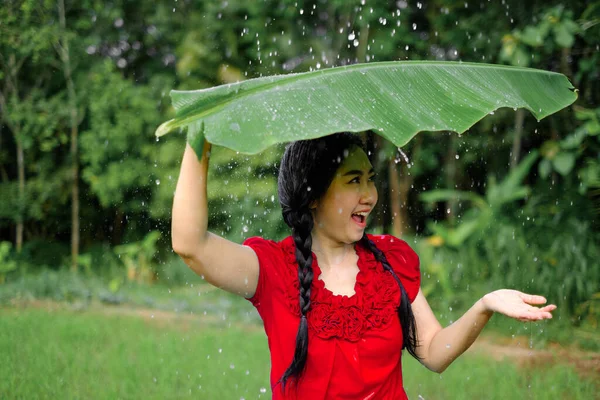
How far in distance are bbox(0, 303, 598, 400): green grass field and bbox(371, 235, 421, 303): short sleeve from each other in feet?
6.87

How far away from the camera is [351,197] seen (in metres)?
1.99

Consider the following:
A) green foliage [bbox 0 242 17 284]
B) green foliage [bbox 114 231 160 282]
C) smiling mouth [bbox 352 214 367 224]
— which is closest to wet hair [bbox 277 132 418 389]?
smiling mouth [bbox 352 214 367 224]

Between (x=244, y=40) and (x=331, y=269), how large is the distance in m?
7.15

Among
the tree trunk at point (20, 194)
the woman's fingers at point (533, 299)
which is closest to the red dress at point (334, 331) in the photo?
the woman's fingers at point (533, 299)

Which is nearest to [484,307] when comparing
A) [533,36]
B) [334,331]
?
[334,331]

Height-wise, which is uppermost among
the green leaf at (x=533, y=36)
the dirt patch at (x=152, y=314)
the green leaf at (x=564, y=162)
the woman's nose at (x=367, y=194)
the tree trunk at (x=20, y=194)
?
the green leaf at (x=533, y=36)

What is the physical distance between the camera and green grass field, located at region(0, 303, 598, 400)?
12.7 ft

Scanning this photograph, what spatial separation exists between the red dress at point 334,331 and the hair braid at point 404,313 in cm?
2

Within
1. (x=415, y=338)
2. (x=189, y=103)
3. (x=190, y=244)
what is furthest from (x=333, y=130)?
(x=415, y=338)

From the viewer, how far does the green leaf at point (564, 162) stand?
490 centimetres

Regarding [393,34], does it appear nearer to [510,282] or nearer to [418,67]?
[510,282]

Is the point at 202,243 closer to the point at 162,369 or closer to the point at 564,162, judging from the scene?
the point at 162,369

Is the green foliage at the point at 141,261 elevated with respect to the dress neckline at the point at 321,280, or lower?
lower

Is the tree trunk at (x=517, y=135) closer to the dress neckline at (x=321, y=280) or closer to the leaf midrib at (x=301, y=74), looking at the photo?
the leaf midrib at (x=301, y=74)
